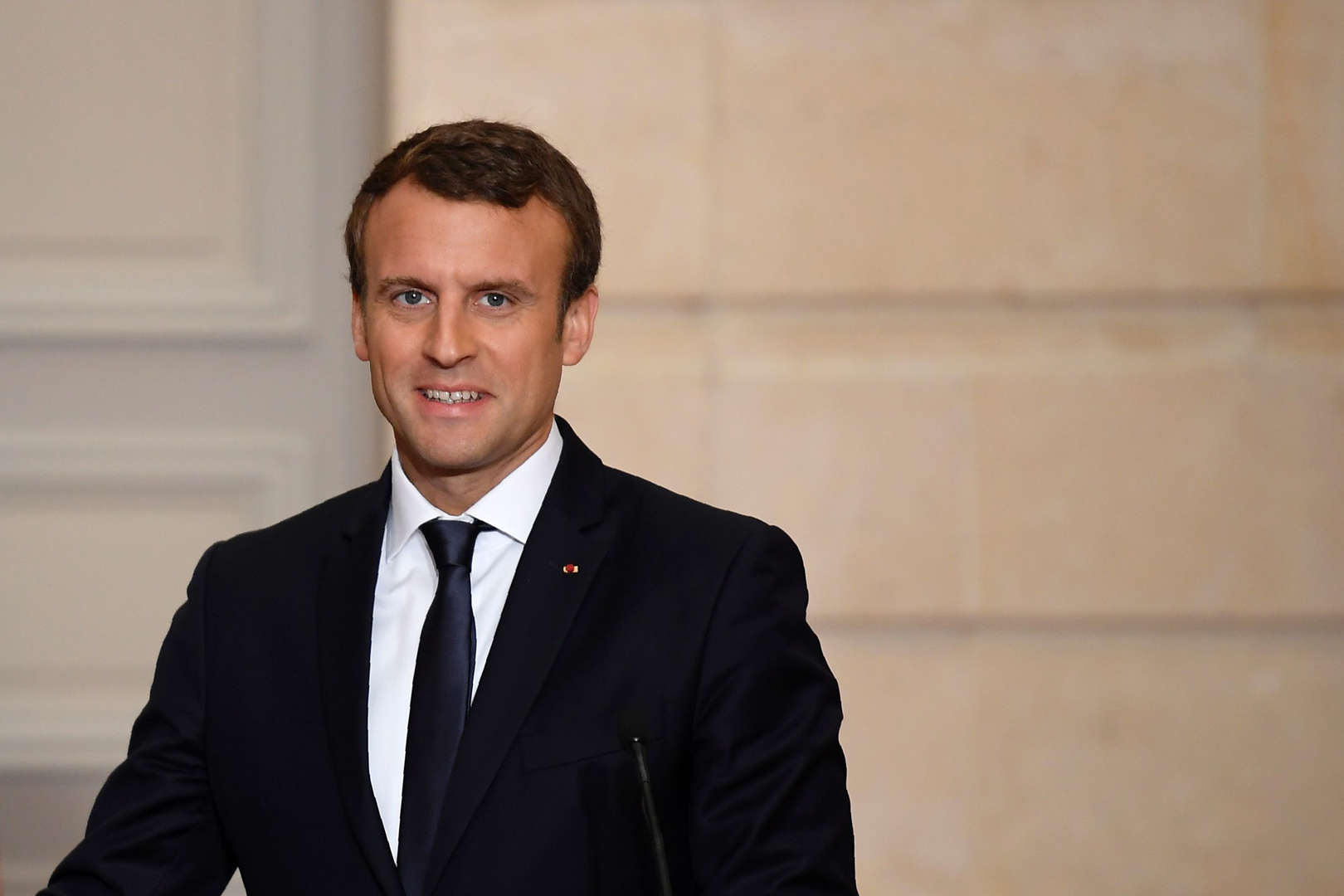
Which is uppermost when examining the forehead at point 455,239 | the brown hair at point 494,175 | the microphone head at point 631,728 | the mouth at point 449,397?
the brown hair at point 494,175

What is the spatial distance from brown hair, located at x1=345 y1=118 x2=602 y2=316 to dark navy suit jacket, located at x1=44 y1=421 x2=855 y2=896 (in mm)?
247

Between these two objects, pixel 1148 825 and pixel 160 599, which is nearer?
pixel 1148 825

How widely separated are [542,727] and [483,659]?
0.11 m

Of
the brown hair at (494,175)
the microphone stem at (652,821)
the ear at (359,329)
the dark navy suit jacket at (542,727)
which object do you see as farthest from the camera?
the ear at (359,329)

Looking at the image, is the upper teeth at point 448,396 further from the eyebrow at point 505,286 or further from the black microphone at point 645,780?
the black microphone at point 645,780

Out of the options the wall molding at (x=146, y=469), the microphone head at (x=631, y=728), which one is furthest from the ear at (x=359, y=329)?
the wall molding at (x=146, y=469)

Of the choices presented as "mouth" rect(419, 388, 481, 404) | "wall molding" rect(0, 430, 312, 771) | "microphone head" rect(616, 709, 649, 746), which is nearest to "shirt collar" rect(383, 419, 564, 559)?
"mouth" rect(419, 388, 481, 404)

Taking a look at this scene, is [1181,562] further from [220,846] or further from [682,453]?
[220,846]

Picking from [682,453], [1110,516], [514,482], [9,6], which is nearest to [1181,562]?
[1110,516]

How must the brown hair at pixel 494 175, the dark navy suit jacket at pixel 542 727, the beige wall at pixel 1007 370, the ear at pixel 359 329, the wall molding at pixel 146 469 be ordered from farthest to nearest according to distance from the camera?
the wall molding at pixel 146 469
the beige wall at pixel 1007 370
the ear at pixel 359 329
the brown hair at pixel 494 175
the dark navy suit jacket at pixel 542 727

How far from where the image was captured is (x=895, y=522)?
114 inches

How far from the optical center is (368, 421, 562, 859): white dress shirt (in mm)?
1680

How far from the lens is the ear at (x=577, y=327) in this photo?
1810 millimetres

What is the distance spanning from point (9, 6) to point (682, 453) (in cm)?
171
